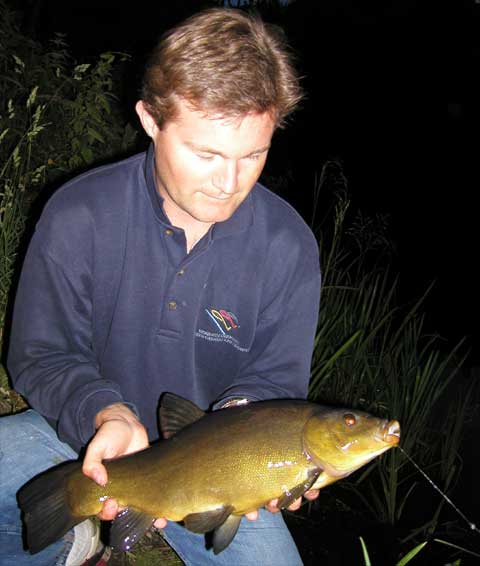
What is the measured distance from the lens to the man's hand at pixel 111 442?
1.75 meters

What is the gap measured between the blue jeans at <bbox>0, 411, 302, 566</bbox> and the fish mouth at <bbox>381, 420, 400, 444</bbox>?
0.66 metres

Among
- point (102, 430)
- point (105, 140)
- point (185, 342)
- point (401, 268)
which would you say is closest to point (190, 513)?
point (102, 430)

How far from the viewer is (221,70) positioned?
1.83 m

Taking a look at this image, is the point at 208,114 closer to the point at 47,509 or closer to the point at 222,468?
the point at 222,468

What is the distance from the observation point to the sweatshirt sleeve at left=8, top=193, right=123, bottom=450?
78.4 inches

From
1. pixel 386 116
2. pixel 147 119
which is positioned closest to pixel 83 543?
pixel 147 119

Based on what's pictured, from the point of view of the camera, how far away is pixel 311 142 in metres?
12.0

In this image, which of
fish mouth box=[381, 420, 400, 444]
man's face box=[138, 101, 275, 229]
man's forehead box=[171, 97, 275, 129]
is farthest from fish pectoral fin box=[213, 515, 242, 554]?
man's forehead box=[171, 97, 275, 129]

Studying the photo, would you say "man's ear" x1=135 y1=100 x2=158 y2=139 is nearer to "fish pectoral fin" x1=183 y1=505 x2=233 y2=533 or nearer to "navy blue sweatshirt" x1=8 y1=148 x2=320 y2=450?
"navy blue sweatshirt" x1=8 y1=148 x2=320 y2=450

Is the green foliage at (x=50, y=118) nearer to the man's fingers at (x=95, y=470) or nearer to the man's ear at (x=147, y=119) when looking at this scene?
the man's ear at (x=147, y=119)

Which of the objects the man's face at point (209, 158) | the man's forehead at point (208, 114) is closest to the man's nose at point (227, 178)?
the man's face at point (209, 158)

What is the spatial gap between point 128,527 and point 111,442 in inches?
10.3

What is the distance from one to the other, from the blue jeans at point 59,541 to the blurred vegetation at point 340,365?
1.94ft

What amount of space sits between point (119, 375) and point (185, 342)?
28 centimetres
